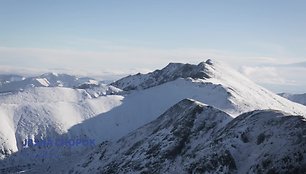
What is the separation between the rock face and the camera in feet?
217

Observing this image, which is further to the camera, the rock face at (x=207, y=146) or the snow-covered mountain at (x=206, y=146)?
the snow-covered mountain at (x=206, y=146)

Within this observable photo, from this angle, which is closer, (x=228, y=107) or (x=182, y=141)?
(x=182, y=141)

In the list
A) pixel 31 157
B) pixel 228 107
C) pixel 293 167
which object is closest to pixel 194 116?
pixel 293 167

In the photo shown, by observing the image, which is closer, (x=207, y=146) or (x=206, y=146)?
(x=207, y=146)

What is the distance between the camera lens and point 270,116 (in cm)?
7969

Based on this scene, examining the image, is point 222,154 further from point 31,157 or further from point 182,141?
point 31,157

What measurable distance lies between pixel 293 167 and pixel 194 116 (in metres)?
43.3

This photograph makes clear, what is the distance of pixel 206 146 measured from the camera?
271 ft

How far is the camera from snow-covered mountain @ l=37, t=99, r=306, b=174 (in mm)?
66188

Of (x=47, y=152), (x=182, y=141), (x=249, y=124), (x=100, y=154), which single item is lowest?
(x=47, y=152)

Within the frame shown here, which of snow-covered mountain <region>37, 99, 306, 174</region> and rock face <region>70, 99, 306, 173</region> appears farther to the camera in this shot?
snow-covered mountain <region>37, 99, 306, 174</region>

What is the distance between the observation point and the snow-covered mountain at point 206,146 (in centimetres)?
6619

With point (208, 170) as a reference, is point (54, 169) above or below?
below

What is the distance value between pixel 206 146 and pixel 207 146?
0.52m
